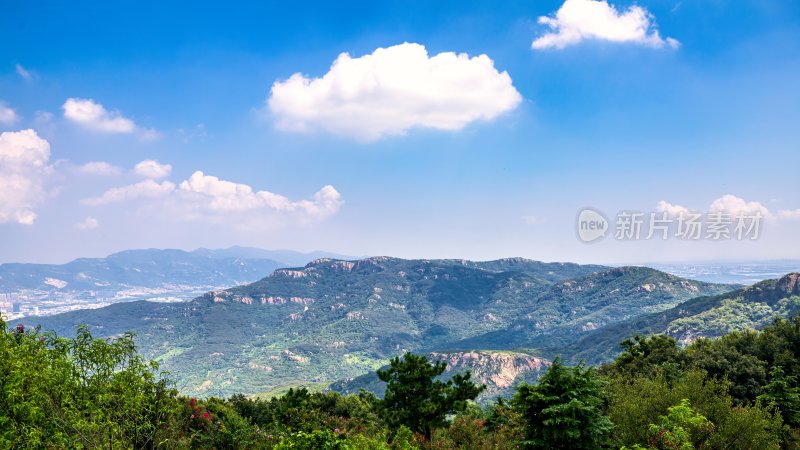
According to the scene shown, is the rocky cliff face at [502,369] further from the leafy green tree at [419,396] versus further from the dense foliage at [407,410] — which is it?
the leafy green tree at [419,396]

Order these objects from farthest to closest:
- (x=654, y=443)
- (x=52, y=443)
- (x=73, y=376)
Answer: (x=654, y=443) < (x=73, y=376) < (x=52, y=443)

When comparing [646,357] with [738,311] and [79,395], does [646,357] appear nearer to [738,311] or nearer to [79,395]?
[79,395]

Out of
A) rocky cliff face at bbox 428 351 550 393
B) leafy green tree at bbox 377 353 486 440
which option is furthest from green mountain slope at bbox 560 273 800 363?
leafy green tree at bbox 377 353 486 440

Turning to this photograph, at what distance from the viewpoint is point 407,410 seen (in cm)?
2594

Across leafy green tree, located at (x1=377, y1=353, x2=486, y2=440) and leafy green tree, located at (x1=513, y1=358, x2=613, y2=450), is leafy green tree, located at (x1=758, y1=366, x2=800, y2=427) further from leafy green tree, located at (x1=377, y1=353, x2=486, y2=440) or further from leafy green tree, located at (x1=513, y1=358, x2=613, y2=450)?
leafy green tree, located at (x1=377, y1=353, x2=486, y2=440)

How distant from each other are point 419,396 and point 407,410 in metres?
1.06

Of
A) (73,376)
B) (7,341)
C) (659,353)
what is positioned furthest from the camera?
(659,353)

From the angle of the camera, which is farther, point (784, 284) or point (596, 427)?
point (784, 284)

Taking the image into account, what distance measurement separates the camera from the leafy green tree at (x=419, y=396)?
25.9 meters

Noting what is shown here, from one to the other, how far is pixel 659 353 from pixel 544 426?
99.5ft

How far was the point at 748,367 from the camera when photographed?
33.8 metres

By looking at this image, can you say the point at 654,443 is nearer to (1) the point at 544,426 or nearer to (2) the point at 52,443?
(1) the point at 544,426

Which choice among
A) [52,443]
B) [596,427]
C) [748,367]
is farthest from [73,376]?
[748,367]

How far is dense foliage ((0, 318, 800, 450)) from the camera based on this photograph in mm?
12922
